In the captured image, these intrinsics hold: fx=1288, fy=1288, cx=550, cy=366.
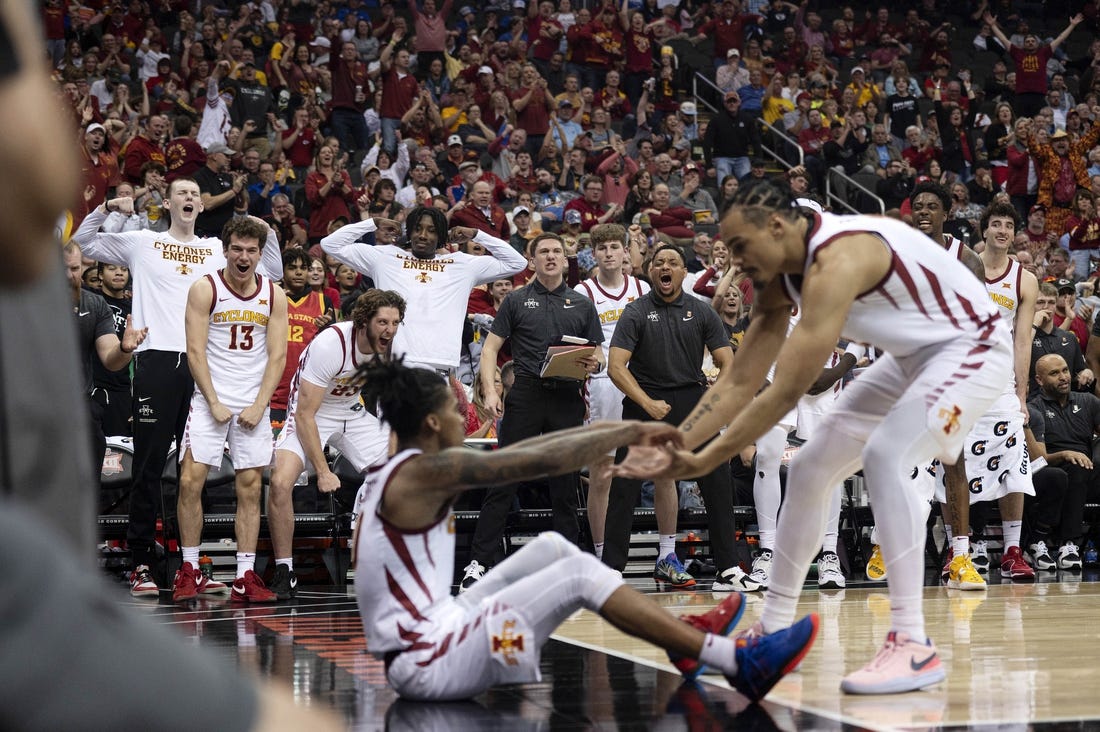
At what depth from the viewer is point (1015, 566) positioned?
972 centimetres

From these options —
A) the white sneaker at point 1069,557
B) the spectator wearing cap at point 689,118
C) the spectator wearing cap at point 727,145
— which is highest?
the spectator wearing cap at point 689,118

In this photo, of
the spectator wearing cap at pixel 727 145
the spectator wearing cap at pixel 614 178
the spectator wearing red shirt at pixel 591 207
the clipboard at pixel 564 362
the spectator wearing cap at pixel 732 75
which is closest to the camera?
the clipboard at pixel 564 362

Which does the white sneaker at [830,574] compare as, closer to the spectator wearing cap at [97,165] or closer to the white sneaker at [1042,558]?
the white sneaker at [1042,558]

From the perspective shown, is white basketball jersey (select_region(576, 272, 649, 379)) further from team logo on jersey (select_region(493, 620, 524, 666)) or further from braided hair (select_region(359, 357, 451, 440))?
team logo on jersey (select_region(493, 620, 524, 666))

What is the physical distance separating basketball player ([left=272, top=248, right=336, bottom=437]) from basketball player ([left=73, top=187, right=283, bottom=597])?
1265 millimetres

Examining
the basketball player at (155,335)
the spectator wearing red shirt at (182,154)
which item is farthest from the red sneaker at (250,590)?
the spectator wearing red shirt at (182,154)

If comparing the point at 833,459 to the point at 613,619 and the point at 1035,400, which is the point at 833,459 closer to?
the point at 613,619

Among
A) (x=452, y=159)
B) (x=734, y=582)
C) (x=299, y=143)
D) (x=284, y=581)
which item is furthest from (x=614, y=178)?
(x=284, y=581)

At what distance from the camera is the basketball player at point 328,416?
8484mm

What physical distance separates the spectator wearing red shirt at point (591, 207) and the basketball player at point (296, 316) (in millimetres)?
4892

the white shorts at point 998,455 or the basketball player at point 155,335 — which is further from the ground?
the basketball player at point 155,335

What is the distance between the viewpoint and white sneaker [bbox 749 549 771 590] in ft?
29.6

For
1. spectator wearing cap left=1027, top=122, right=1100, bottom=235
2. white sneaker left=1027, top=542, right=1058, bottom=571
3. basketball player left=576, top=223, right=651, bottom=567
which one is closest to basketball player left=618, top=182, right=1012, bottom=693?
basketball player left=576, top=223, right=651, bottom=567

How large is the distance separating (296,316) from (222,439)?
2.15 m
